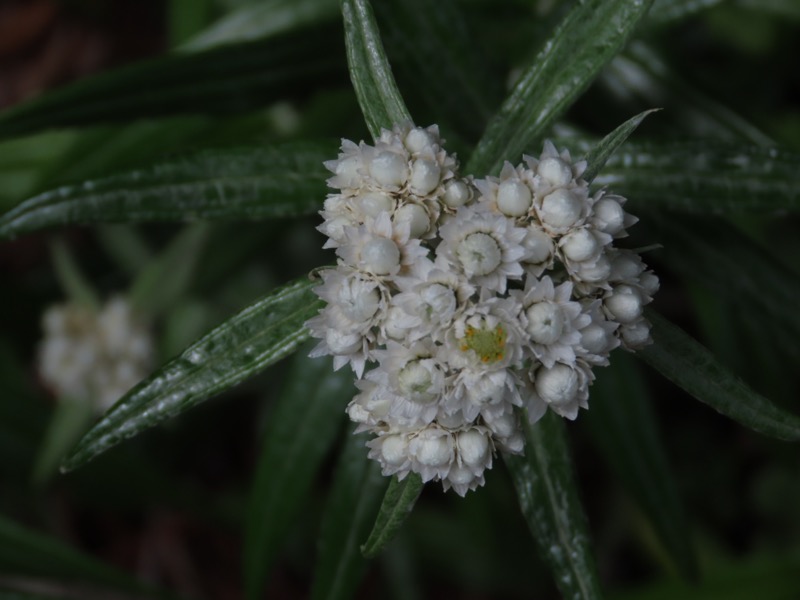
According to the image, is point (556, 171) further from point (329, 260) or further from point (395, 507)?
point (329, 260)

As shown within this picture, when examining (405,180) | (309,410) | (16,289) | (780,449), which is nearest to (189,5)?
(16,289)

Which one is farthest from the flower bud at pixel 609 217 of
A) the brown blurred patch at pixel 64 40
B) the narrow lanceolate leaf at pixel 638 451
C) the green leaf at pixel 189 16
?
the brown blurred patch at pixel 64 40

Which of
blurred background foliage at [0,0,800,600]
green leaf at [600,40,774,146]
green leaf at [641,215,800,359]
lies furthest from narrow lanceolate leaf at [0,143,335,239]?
green leaf at [600,40,774,146]

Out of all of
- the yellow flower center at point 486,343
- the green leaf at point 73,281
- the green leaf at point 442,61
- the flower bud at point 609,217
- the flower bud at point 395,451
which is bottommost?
the flower bud at point 395,451

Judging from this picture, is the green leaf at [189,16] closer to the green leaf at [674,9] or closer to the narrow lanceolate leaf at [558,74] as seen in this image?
the green leaf at [674,9]

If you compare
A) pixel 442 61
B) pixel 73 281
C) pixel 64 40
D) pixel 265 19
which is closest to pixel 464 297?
pixel 442 61

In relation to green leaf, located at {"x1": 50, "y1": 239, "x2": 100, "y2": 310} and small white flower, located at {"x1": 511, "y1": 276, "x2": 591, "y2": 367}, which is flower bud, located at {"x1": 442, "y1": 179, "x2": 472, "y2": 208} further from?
green leaf, located at {"x1": 50, "y1": 239, "x2": 100, "y2": 310}

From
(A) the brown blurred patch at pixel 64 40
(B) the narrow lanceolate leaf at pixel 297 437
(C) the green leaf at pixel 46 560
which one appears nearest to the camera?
(B) the narrow lanceolate leaf at pixel 297 437

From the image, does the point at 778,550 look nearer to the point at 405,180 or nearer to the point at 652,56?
the point at 652,56
